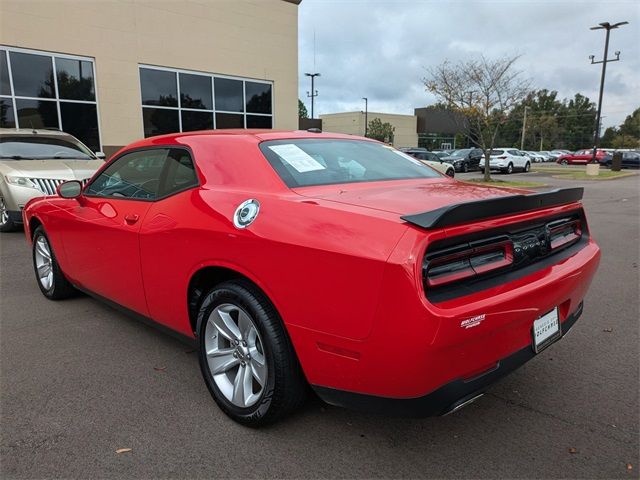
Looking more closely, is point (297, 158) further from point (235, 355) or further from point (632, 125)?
point (632, 125)

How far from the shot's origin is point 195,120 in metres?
17.6

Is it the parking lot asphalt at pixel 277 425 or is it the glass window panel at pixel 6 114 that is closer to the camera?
the parking lot asphalt at pixel 277 425

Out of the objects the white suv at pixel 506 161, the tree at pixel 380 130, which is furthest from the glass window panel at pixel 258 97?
the tree at pixel 380 130

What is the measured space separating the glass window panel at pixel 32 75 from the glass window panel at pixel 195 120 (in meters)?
4.30

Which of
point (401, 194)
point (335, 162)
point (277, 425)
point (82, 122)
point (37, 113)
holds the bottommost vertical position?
point (277, 425)

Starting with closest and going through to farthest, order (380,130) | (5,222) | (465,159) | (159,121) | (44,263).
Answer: (44,263) < (5,222) < (159,121) < (465,159) < (380,130)

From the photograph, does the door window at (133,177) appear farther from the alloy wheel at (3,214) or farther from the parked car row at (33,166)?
the alloy wheel at (3,214)

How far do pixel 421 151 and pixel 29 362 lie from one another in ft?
91.8

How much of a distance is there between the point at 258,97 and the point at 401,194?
705 inches

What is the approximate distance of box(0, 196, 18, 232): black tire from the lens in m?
8.07

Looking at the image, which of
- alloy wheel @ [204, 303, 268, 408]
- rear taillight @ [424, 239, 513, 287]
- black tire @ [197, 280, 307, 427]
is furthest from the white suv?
black tire @ [197, 280, 307, 427]

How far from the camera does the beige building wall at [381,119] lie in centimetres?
6481

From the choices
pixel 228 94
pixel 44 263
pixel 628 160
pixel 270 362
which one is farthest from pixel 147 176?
pixel 628 160

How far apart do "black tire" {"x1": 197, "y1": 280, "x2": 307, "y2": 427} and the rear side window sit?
2.77 ft
